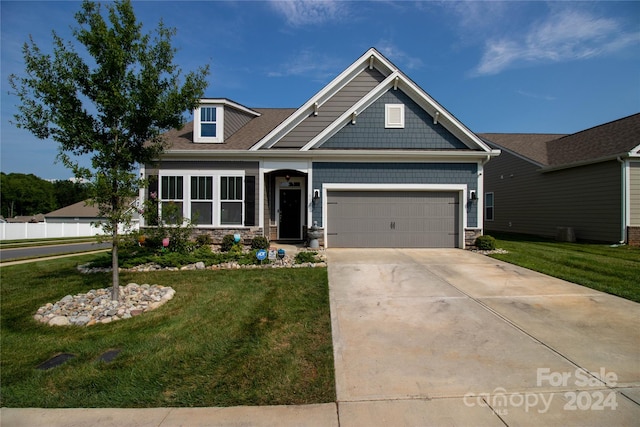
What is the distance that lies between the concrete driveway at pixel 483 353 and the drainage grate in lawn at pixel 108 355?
2794mm

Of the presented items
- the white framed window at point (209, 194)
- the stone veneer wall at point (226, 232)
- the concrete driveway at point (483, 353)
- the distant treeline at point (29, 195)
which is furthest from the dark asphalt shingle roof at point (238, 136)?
the distant treeline at point (29, 195)

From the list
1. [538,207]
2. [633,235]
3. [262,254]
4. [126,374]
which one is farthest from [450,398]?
[538,207]

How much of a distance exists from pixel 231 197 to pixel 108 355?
8.21m

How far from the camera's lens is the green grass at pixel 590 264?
6617 mm

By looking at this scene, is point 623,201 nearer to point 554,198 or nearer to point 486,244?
point 554,198

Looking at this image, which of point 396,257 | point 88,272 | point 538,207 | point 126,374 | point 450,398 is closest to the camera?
point 450,398

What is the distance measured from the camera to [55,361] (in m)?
3.80

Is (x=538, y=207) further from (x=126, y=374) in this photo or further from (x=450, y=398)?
(x=126, y=374)

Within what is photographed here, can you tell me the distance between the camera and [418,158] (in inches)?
447

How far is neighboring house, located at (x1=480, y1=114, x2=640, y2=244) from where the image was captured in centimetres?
1222

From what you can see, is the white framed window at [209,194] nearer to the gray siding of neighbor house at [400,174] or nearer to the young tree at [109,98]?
the gray siding of neighbor house at [400,174]

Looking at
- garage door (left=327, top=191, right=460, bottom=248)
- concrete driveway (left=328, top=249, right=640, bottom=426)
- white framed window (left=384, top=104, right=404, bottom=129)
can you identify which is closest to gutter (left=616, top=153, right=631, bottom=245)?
garage door (left=327, top=191, right=460, bottom=248)

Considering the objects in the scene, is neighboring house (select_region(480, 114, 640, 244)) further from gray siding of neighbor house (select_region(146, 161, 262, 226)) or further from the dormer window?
the dormer window

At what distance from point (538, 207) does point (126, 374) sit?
1953cm
